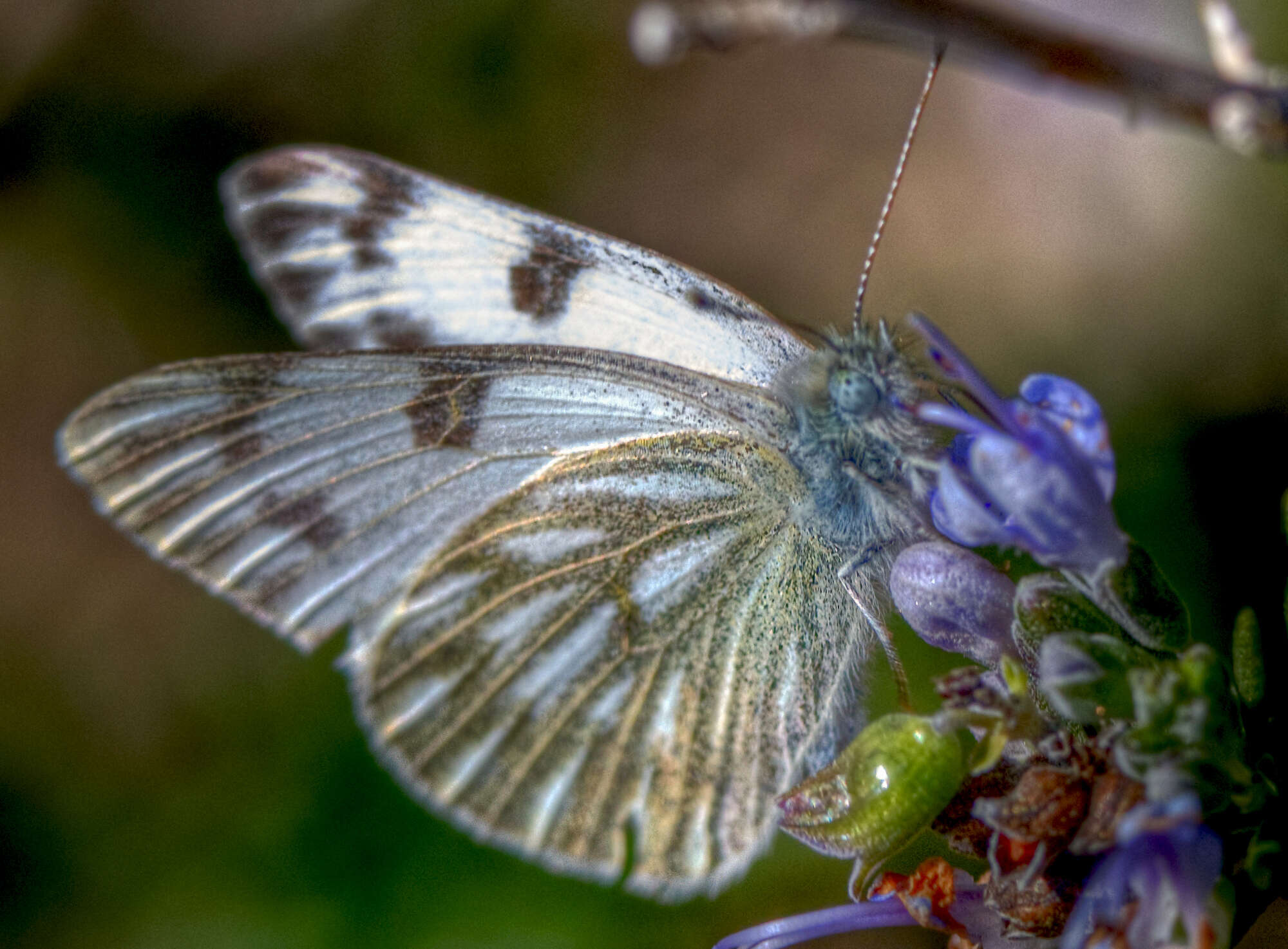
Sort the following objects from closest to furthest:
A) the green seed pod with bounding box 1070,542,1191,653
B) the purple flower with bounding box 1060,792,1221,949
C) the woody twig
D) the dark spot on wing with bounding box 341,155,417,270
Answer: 1. the woody twig
2. the purple flower with bounding box 1060,792,1221,949
3. the green seed pod with bounding box 1070,542,1191,653
4. the dark spot on wing with bounding box 341,155,417,270

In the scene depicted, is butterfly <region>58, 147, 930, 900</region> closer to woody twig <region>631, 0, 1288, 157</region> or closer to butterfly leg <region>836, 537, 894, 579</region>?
butterfly leg <region>836, 537, 894, 579</region>

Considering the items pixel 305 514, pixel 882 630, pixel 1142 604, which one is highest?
pixel 1142 604

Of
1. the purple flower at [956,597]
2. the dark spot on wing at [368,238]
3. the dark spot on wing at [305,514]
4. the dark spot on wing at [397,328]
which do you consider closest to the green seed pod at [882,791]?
the purple flower at [956,597]

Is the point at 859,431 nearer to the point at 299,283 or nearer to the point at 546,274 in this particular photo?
the point at 546,274

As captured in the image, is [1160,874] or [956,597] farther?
[956,597]

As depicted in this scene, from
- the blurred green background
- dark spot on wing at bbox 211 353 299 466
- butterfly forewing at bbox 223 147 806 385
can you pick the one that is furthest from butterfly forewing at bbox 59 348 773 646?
the blurred green background

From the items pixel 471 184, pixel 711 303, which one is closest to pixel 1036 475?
pixel 711 303
